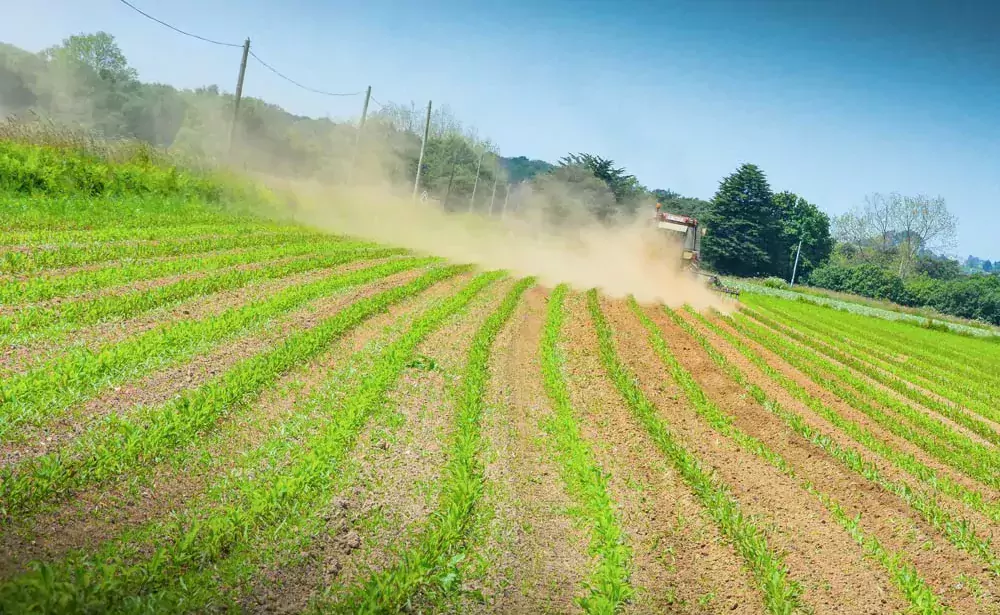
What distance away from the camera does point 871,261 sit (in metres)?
89.6

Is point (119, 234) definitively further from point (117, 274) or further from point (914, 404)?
point (914, 404)

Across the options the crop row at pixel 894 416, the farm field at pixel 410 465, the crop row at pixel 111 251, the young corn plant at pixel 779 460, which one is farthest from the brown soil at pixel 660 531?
the crop row at pixel 111 251

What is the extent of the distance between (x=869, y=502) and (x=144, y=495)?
24.8 ft

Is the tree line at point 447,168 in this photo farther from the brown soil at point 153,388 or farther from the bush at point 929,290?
the brown soil at point 153,388

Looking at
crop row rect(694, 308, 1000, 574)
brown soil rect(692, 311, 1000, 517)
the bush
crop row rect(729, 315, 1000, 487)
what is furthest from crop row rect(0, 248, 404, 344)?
the bush

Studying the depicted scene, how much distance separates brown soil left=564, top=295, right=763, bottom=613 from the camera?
512 centimetres

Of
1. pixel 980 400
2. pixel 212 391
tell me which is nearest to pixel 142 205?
pixel 212 391

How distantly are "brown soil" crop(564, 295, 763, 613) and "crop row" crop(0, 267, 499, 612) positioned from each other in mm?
2797

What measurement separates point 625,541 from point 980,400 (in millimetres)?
15270

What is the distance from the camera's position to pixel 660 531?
6090 millimetres

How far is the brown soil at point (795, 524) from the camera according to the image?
216 inches

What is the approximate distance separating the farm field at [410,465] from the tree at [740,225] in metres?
67.1

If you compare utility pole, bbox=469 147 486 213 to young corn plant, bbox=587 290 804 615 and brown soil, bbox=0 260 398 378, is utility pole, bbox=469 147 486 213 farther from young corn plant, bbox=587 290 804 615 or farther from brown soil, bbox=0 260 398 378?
young corn plant, bbox=587 290 804 615

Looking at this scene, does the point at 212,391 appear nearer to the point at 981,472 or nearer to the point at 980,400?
the point at 981,472
